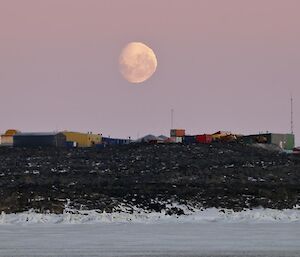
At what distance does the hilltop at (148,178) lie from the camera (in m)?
28.8

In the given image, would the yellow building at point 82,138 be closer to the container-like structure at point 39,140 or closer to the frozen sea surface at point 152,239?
the container-like structure at point 39,140

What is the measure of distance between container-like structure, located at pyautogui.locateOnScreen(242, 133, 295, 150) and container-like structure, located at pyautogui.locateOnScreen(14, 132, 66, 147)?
63.9 ft

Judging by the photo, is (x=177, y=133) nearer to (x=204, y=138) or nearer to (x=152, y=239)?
(x=204, y=138)

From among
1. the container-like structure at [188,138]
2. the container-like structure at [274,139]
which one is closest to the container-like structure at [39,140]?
the container-like structure at [188,138]

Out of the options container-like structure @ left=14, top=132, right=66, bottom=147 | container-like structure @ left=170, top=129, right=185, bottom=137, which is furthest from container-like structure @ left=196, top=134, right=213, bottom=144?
container-like structure @ left=14, top=132, right=66, bottom=147

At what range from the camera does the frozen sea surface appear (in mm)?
15648

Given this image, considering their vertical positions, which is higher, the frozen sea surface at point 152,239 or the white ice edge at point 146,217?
the frozen sea surface at point 152,239

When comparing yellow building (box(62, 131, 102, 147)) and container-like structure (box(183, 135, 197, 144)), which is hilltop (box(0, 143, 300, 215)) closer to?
yellow building (box(62, 131, 102, 147))

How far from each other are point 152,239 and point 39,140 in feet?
183

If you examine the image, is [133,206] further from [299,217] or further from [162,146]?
[162,146]

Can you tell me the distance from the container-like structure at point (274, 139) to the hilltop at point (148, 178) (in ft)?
49.6

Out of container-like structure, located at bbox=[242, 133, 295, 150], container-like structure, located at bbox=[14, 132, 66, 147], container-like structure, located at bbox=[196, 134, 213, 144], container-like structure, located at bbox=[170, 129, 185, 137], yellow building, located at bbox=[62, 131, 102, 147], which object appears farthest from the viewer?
container-like structure, located at bbox=[170, 129, 185, 137]

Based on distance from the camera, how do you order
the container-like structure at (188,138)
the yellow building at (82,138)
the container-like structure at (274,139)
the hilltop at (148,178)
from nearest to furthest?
the hilltop at (148,178) → the container-like structure at (274,139) → the container-like structure at (188,138) → the yellow building at (82,138)

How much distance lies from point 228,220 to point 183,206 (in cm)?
424
